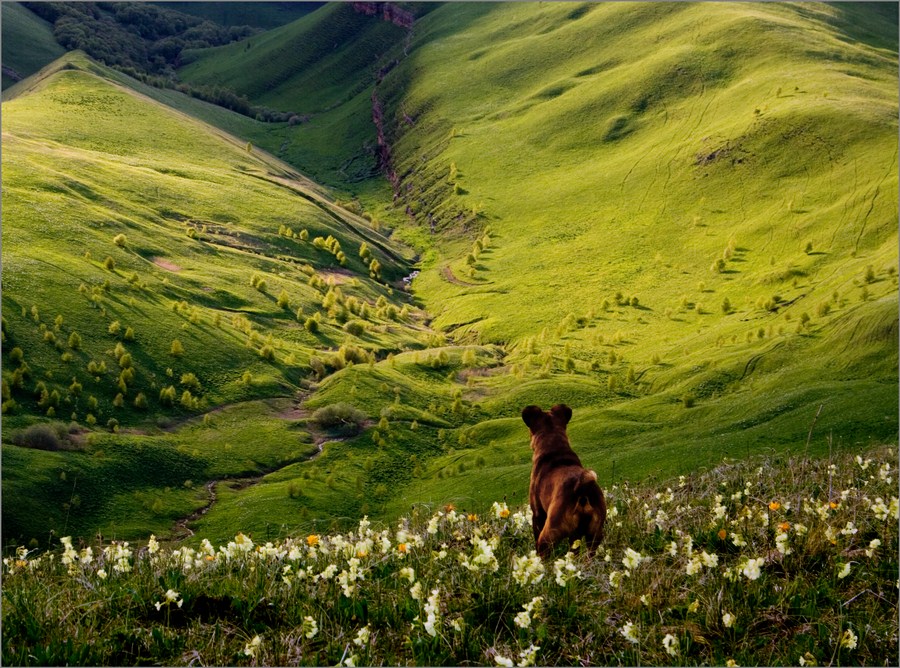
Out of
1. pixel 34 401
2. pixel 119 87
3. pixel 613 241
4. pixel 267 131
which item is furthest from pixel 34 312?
pixel 267 131

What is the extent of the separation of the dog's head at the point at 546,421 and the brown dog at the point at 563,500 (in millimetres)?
318

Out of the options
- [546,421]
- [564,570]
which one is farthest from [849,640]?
[546,421]

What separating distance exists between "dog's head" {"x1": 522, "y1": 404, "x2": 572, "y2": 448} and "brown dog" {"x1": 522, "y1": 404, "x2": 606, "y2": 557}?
32cm

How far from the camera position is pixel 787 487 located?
12.9 m

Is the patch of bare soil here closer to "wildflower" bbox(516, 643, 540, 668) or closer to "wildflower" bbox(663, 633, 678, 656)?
"wildflower" bbox(516, 643, 540, 668)

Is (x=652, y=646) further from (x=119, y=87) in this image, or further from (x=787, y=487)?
(x=119, y=87)

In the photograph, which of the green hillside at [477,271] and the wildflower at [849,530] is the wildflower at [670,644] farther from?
the green hillside at [477,271]

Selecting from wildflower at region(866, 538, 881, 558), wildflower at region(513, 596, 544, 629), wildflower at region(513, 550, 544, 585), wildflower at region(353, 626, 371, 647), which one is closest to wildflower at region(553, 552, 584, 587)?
wildflower at region(513, 550, 544, 585)

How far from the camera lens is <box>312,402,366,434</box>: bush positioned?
4491 cm

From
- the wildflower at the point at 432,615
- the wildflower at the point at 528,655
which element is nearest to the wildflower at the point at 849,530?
the wildflower at the point at 528,655

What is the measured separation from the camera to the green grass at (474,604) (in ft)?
24.2

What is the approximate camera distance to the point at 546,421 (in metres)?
12.6

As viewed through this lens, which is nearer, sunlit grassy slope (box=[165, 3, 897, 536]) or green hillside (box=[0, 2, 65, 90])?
sunlit grassy slope (box=[165, 3, 897, 536])

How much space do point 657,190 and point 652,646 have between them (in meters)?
90.3
